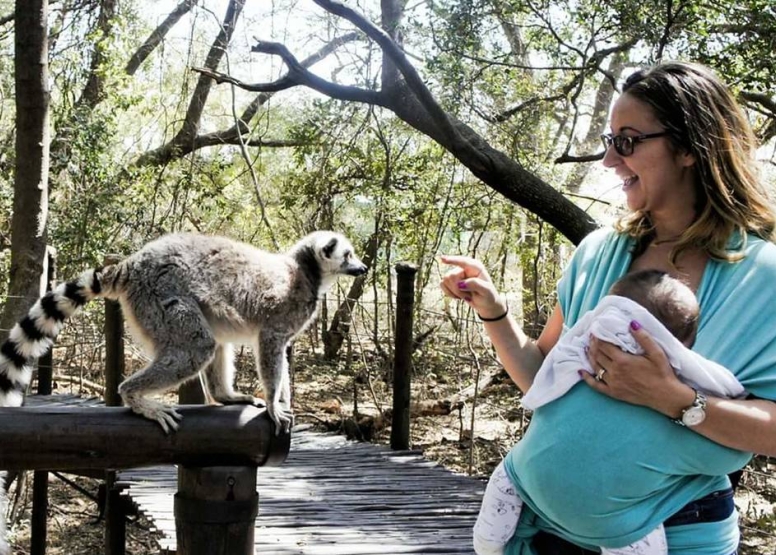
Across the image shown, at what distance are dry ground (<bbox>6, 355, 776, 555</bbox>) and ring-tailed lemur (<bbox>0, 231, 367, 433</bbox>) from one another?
12.5 ft

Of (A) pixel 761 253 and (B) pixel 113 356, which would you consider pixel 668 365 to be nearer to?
(A) pixel 761 253

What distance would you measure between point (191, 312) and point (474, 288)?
1487mm

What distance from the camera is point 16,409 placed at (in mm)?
1854

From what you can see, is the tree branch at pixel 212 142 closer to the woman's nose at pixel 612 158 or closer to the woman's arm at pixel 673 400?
the woman's nose at pixel 612 158

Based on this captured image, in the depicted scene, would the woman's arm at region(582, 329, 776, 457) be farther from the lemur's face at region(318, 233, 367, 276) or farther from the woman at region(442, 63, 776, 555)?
the lemur's face at region(318, 233, 367, 276)

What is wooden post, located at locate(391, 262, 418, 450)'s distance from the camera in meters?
5.43

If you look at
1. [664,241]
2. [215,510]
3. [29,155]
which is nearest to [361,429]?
[29,155]

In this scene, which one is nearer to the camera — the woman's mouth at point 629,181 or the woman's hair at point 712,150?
the woman's hair at point 712,150

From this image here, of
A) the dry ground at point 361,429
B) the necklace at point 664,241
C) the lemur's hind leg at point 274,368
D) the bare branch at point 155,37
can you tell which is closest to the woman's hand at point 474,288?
the necklace at point 664,241

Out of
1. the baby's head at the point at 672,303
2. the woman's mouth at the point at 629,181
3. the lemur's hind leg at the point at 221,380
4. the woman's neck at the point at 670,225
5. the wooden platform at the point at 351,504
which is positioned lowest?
the wooden platform at the point at 351,504

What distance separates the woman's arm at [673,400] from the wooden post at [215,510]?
0.87m

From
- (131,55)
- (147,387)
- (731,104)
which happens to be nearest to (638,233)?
(731,104)

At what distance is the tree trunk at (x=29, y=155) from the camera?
19.1 feet

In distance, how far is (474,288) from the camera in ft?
Answer: 5.99
